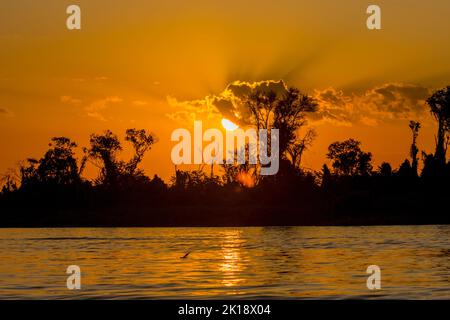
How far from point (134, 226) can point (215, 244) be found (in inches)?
2621

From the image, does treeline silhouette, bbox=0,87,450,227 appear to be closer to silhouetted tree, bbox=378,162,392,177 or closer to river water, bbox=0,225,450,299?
silhouetted tree, bbox=378,162,392,177

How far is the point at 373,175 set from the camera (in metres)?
151

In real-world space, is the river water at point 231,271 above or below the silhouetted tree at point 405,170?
below

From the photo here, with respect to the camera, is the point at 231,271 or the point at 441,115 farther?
the point at 441,115

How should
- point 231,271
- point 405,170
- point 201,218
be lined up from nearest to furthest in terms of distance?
1. point 231,271
2. point 201,218
3. point 405,170

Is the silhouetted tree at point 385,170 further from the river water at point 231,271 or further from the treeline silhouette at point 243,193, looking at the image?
the river water at point 231,271

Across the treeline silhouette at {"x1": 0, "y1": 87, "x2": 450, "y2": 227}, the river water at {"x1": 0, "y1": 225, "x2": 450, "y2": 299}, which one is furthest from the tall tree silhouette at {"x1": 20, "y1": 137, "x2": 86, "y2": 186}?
the river water at {"x1": 0, "y1": 225, "x2": 450, "y2": 299}

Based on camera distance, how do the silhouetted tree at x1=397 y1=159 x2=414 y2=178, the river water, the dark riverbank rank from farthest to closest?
the silhouetted tree at x1=397 y1=159 x2=414 y2=178, the dark riverbank, the river water

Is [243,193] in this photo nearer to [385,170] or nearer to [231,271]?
[385,170]

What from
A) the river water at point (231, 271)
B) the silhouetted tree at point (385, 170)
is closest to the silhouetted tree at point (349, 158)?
the silhouetted tree at point (385, 170)

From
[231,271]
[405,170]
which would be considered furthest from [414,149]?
[231,271]

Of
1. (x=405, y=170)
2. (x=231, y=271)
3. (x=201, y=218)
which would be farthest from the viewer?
(x=405, y=170)
